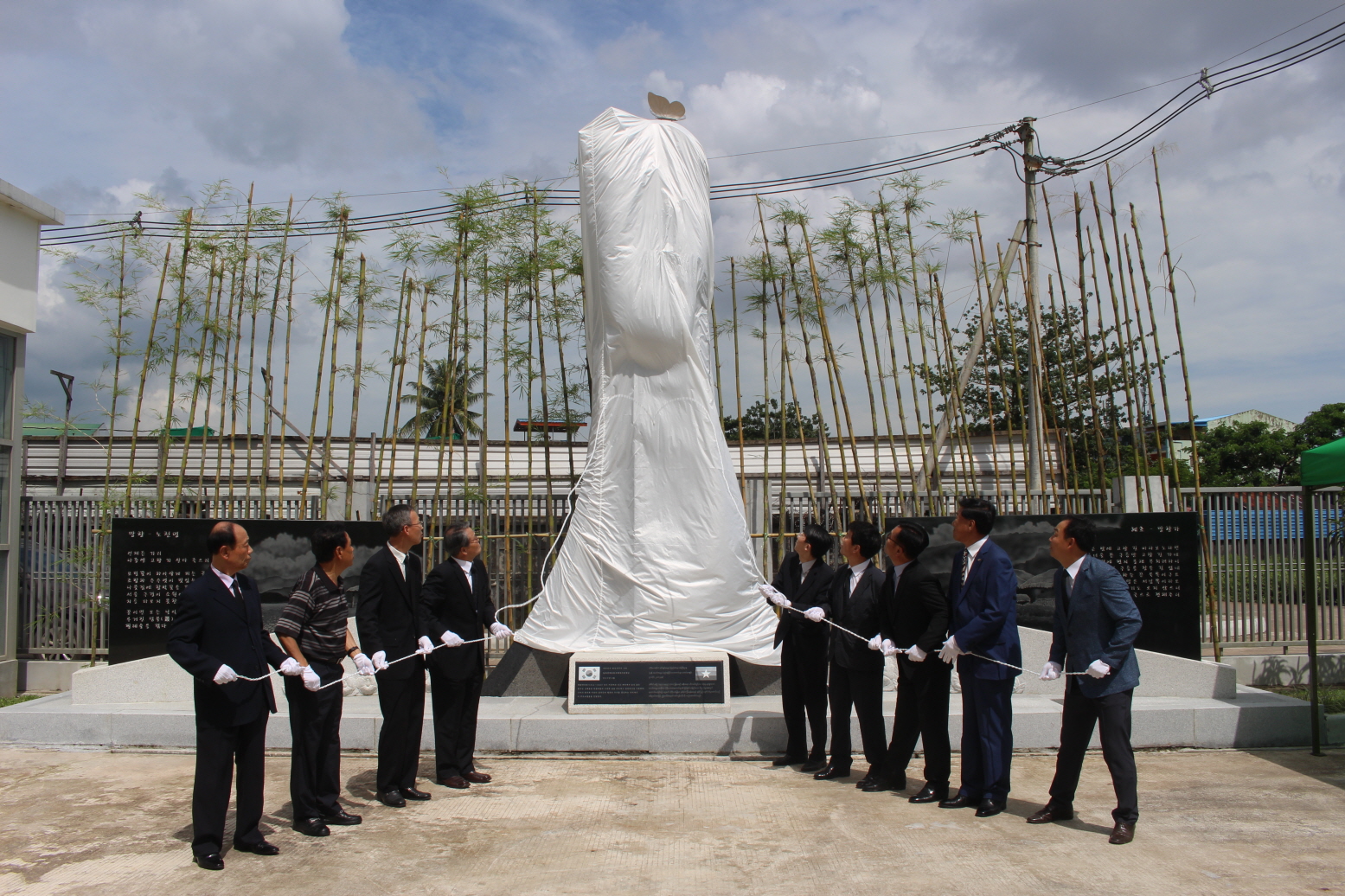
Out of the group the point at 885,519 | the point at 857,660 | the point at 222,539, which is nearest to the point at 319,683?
the point at 222,539

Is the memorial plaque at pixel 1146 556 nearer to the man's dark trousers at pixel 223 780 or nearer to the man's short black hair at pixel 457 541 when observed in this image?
the man's short black hair at pixel 457 541

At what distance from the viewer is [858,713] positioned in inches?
186

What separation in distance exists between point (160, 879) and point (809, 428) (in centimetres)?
1359

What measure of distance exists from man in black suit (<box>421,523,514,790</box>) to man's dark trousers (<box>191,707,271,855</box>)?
1.03m

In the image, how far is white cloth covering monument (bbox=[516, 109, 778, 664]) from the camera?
6.11 meters

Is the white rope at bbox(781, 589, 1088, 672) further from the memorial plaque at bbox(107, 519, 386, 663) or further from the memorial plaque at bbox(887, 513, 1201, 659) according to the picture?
the memorial plaque at bbox(107, 519, 386, 663)

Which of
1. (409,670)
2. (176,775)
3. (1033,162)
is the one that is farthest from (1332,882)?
(1033,162)

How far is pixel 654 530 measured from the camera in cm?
621

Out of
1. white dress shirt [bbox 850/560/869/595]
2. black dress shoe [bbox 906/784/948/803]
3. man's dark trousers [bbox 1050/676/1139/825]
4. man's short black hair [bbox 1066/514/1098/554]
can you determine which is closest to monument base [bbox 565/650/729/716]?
white dress shirt [bbox 850/560/869/595]

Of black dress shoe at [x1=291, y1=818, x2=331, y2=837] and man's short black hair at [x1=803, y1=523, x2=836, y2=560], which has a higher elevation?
man's short black hair at [x1=803, y1=523, x2=836, y2=560]

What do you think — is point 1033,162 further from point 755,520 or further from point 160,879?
point 160,879

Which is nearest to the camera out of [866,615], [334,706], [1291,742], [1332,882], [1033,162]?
[1332,882]

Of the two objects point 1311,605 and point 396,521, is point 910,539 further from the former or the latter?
point 1311,605

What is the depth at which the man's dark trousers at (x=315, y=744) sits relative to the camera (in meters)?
3.97
